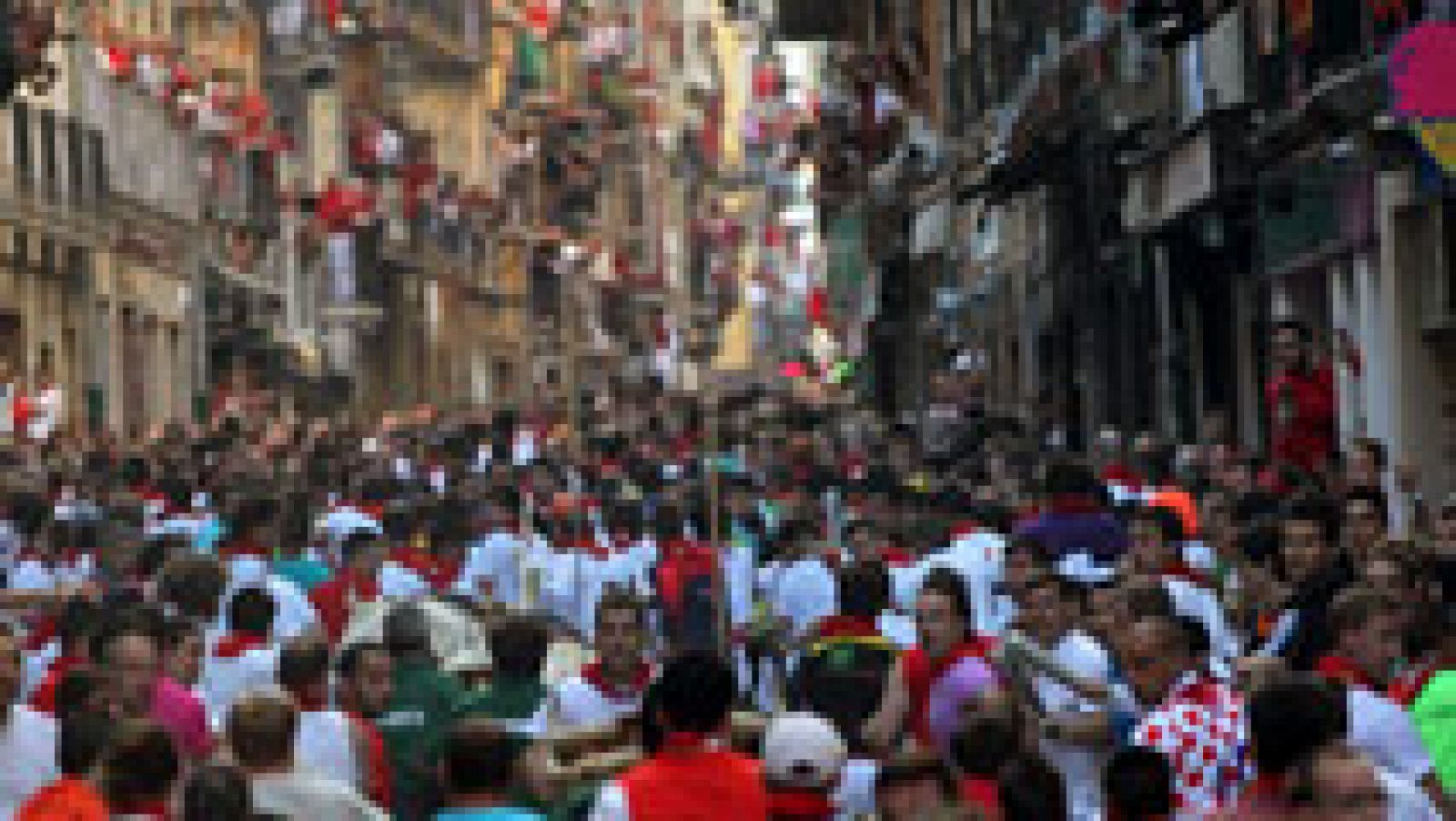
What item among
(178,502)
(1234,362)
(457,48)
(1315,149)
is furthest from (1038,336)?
(457,48)

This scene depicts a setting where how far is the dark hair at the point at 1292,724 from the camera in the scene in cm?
710

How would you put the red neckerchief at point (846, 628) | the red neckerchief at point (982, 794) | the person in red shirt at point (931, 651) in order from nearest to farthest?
the red neckerchief at point (982, 794)
the person in red shirt at point (931, 651)
the red neckerchief at point (846, 628)

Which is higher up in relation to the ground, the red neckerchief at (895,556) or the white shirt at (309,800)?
the red neckerchief at (895,556)

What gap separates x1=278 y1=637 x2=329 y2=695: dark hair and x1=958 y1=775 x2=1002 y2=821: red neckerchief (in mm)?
Answer: 2516

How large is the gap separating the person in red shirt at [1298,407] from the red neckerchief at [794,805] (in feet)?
36.4

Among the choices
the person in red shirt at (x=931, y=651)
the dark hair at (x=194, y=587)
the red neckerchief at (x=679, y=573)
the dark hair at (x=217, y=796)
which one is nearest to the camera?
the dark hair at (x=217, y=796)

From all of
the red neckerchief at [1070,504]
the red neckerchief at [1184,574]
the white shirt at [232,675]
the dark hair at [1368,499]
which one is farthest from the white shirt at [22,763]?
the red neckerchief at [1070,504]

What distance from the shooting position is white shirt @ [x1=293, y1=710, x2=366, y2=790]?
9.73 meters

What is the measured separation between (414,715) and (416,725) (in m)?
0.09

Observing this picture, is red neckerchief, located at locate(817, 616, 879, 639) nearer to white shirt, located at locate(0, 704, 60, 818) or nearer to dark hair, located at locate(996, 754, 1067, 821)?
white shirt, located at locate(0, 704, 60, 818)

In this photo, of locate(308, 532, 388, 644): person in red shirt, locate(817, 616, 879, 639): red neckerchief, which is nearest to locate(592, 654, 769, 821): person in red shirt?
locate(817, 616, 879, 639): red neckerchief

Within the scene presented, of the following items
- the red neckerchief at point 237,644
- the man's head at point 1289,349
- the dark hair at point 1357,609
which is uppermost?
the man's head at point 1289,349

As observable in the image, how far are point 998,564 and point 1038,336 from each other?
82.2 feet

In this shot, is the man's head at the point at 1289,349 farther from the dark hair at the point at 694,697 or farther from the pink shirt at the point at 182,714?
the dark hair at the point at 694,697
